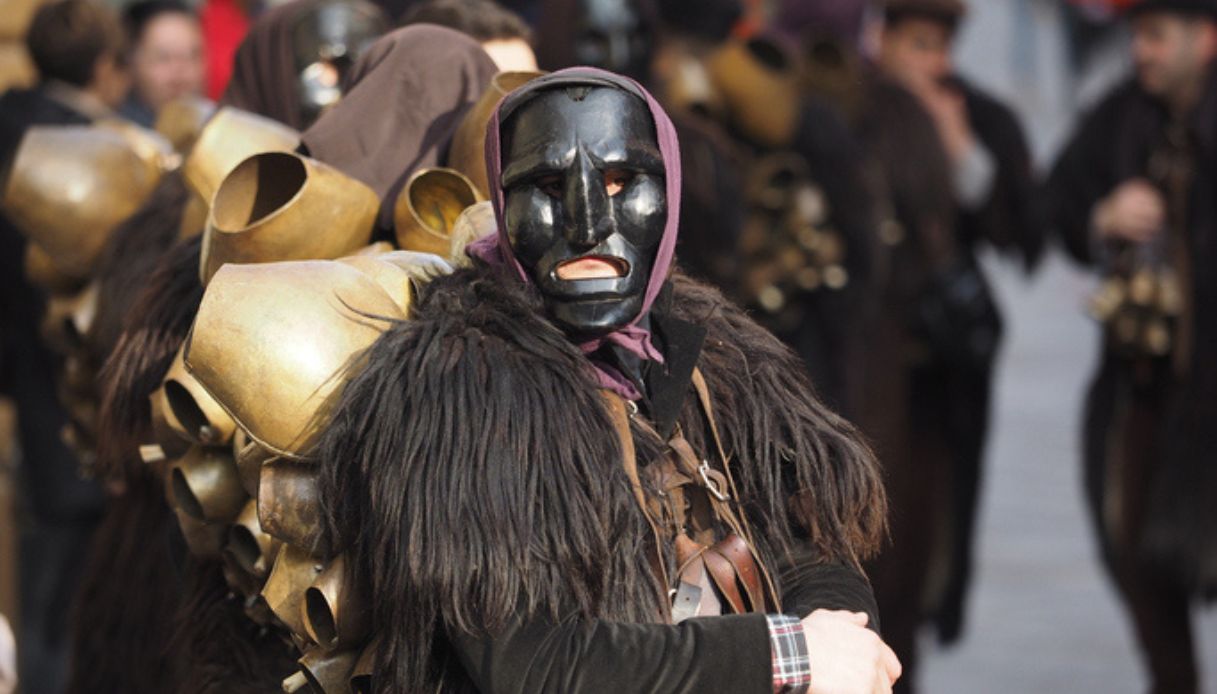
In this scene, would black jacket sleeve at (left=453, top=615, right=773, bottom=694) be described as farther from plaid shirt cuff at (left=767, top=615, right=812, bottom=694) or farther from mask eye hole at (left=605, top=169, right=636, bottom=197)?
mask eye hole at (left=605, top=169, right=636, bottom=197)

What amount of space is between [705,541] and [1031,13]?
20984 mm

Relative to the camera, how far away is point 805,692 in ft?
8.57

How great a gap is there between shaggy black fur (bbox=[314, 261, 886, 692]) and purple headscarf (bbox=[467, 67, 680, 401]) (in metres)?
0.06

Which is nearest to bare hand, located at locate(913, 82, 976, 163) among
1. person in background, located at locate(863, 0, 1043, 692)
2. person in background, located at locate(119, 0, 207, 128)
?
person in background, located at locate(863, 0, 1043, 692)

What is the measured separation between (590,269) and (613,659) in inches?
19.6

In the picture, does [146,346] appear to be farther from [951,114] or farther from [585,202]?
[951,114]

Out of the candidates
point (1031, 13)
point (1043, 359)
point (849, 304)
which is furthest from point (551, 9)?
point (1031, 13)

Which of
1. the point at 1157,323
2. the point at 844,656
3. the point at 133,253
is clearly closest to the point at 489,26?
the point at 133,253

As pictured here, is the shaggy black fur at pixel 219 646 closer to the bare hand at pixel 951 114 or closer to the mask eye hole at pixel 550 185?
the mask eye hole at pixel 550 185

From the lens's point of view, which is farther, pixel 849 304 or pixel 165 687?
pixel 849 304

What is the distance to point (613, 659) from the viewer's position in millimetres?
2551

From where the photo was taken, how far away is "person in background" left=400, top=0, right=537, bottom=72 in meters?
4.22

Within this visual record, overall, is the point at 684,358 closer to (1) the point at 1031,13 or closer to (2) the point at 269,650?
(2) the point at 269,650

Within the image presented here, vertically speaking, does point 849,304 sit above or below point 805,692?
below
